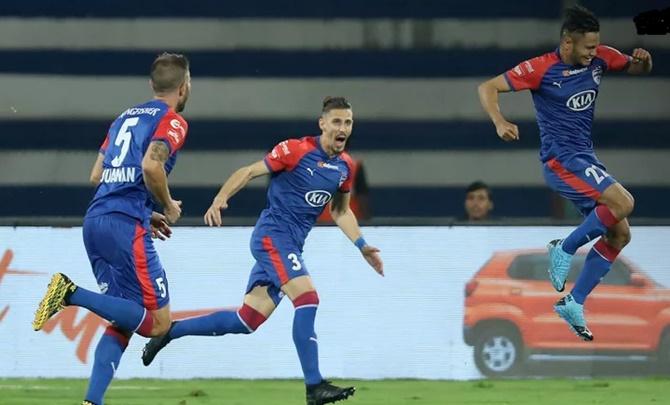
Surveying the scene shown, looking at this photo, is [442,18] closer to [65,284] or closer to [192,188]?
[192,188]

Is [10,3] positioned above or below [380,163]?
above

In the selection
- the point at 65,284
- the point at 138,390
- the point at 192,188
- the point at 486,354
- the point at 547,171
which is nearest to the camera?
the point at 65,284

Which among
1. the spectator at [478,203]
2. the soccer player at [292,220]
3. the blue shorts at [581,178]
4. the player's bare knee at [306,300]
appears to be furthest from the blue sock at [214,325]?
the spectator at [478,203]

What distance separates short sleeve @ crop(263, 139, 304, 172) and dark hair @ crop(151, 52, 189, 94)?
5.95 ft

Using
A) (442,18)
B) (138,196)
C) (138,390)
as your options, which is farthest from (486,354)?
(138,196)

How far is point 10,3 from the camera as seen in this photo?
17375mm

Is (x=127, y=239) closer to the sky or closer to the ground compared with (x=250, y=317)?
closer to the sky

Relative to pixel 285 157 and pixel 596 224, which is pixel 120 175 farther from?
pixel 596 224

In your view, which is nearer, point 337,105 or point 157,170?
point 157,170

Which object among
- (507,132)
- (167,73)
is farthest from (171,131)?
(507,132)

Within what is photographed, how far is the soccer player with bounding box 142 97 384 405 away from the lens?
40.5 feet

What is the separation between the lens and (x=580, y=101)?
11820 mm

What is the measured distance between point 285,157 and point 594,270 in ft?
6.60

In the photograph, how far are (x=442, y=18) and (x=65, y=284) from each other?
7.59 metres
